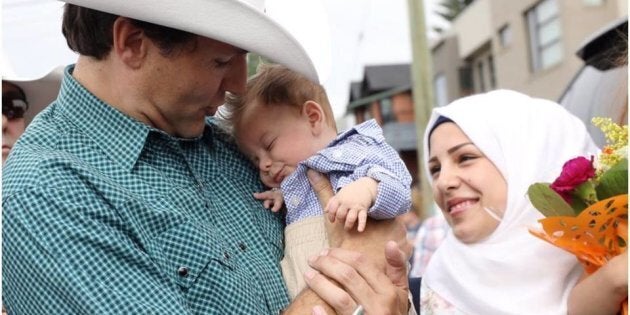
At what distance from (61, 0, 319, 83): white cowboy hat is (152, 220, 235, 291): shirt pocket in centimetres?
44

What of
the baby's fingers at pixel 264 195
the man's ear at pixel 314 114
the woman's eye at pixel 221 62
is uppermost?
the woman's eye at pixel 221 62

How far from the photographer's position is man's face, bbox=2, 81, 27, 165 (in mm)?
3592

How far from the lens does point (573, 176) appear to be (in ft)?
8.70

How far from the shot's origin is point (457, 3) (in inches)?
2270

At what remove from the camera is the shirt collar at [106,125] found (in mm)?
2221

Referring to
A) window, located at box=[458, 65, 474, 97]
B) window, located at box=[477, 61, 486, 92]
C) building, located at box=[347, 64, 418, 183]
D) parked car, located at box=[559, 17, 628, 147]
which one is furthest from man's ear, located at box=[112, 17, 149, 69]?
building, located at box=[347, 64, 418, 183]

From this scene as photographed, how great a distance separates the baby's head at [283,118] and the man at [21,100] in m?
1.13

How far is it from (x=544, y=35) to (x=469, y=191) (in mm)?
18211

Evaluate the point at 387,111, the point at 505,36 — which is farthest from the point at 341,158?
the point at 387,111

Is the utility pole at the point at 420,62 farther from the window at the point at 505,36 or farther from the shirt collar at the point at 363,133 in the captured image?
the shirt collar at the point at 363,133

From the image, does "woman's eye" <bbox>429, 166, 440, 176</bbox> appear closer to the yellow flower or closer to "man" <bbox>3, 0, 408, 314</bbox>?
the yellow flower

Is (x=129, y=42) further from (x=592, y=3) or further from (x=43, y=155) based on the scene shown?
(x=592, y=3)

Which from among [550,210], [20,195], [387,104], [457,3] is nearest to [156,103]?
[20,195]

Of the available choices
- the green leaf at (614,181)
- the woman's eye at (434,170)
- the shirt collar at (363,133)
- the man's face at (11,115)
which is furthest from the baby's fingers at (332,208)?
the man's face at (11,115)
